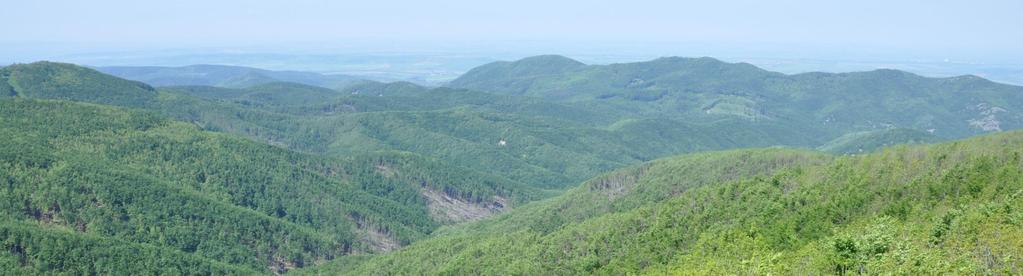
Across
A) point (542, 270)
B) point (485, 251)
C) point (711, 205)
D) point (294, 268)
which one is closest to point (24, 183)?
point (294, 268)

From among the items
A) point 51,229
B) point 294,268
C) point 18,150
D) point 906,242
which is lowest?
point 294,268

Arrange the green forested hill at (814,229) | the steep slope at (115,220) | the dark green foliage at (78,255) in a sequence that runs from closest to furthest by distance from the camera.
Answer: the green forested hill at (814,229)
the dark green foliage at (78,255)
the steep slope at (115,220)

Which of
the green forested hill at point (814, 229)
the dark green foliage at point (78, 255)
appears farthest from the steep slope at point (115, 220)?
the green forested hill at point (814, 229)

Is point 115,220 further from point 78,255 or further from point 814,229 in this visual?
point 814,229

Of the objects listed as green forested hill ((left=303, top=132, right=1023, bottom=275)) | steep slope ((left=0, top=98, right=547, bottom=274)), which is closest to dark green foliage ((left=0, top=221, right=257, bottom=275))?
steep slope ((left=0, top=98, right=547, bottom=274))

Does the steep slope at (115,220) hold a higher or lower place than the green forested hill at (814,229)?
lower

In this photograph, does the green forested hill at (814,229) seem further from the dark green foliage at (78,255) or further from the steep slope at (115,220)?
the dark green foliage at (78,255)

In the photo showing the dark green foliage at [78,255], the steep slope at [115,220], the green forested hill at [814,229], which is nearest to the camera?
the green forested hill at [814,229]

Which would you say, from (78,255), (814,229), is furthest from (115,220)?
(814,229)

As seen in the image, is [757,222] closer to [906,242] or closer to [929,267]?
[906,242]
